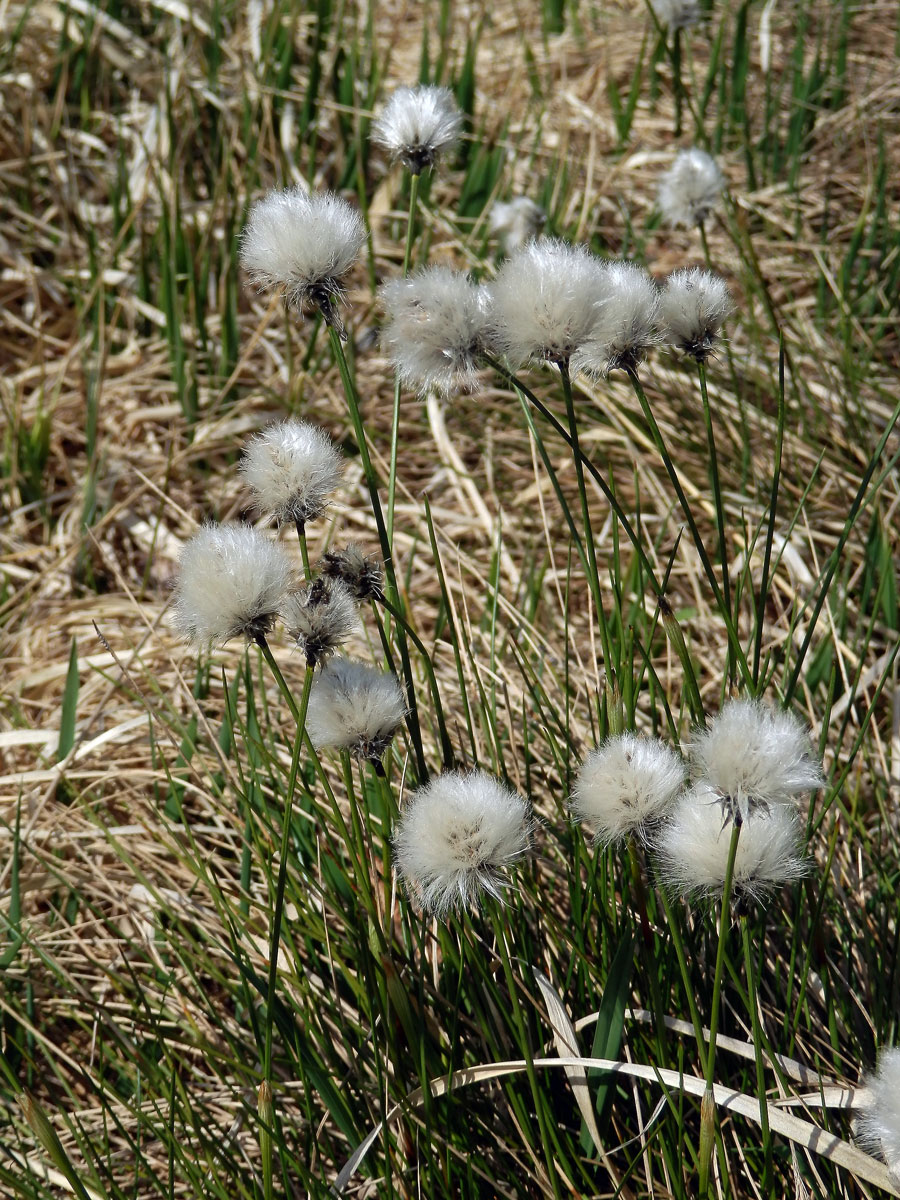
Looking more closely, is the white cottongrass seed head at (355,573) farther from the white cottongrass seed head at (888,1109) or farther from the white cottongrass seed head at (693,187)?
the white cottongrass seed head at (693,187)

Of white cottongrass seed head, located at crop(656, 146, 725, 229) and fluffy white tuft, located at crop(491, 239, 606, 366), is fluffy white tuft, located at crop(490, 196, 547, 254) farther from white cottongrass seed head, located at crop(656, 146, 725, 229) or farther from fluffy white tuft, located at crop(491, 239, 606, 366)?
fluffy white tuft, located at crop(491, 239, 606, 366)

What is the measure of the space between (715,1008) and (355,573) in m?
0.47

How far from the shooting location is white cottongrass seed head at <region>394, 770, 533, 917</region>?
0.91m

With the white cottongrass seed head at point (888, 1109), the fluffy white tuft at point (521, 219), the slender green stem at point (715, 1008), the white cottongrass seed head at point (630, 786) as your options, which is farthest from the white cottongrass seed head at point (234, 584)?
the fluffy white tuft at point (521, 219)

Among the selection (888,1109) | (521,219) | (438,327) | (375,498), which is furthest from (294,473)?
(521,219)

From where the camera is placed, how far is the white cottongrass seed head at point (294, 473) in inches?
39.4

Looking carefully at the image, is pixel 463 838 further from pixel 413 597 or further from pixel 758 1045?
pixel 413 597

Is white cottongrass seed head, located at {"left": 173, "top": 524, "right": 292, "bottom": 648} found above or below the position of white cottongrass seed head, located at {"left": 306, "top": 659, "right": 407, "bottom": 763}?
above

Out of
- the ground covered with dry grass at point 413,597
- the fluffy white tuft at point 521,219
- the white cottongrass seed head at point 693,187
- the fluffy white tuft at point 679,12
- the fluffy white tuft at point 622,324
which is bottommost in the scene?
the ground covered with dry grass at point 413,597

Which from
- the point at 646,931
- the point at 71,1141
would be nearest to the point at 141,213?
the point at 71,1141

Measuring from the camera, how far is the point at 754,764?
82 centimetres

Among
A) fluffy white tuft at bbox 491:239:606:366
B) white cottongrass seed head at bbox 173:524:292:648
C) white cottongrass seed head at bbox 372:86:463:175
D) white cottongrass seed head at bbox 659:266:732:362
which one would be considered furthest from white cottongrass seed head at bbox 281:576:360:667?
white cottongrass seed head at bbox 372:86:463:175

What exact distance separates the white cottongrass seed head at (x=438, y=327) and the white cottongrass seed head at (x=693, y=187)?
1.34 meters

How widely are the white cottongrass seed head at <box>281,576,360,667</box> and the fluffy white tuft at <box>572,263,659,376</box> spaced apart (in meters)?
0.32
